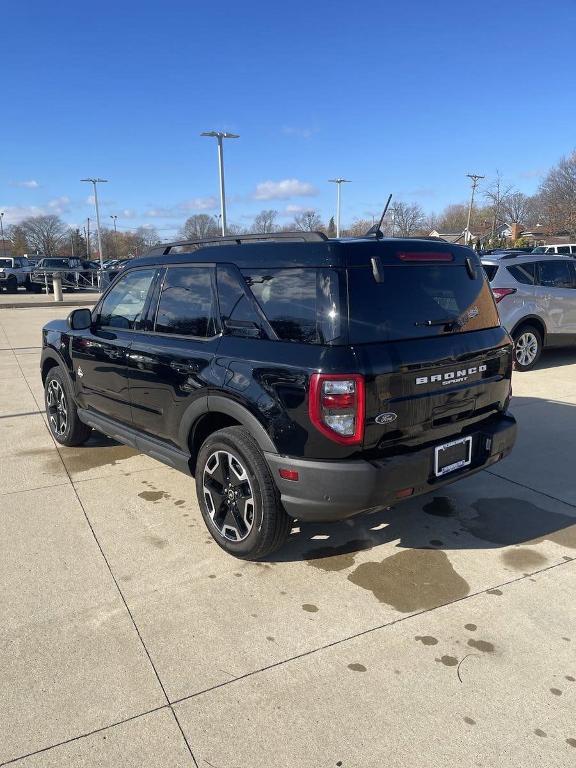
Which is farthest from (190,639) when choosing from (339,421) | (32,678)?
(339,421)

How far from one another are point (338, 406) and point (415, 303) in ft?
2.65

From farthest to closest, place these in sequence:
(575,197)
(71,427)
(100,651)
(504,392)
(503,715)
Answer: (575,197)
(71,427)
(504,392)
(100,651)
(503,715)

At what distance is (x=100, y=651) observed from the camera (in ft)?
8.41

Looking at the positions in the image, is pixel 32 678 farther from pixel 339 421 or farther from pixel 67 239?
pixel 67 239

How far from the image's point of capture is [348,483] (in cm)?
273

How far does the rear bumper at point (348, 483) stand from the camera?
2.74 m

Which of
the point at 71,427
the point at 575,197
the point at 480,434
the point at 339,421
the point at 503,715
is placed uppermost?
the point at 575,197

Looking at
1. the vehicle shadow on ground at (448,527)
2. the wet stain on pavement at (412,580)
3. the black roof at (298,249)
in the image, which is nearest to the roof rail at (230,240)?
the black roof at (298,249)

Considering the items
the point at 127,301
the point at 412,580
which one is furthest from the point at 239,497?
the point at 127,301

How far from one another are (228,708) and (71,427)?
352 cm

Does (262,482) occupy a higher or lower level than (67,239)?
lower

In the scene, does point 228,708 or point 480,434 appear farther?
point 480,434

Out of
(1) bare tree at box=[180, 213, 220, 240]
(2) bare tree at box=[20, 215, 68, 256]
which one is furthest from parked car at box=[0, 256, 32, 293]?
(2) bare tree at box=[20, 215, 68, 256]

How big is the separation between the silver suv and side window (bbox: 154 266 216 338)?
19.5 ft
